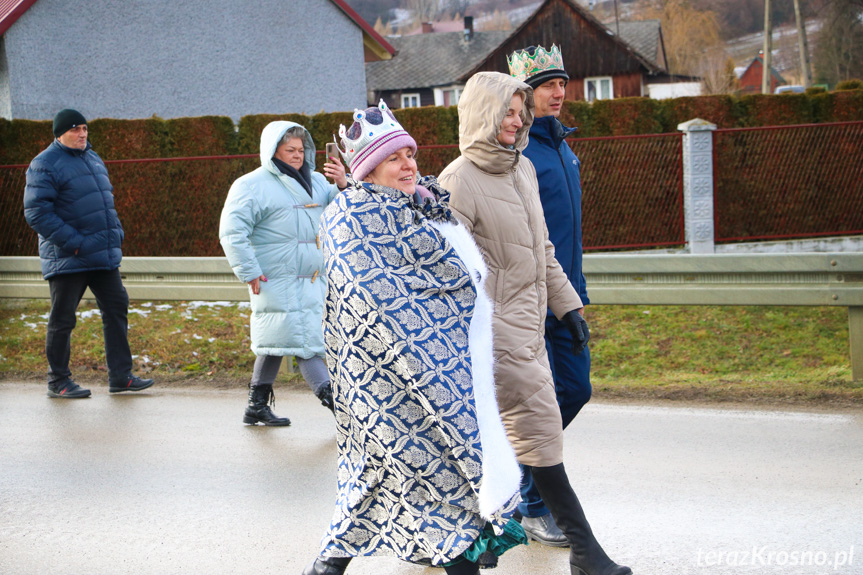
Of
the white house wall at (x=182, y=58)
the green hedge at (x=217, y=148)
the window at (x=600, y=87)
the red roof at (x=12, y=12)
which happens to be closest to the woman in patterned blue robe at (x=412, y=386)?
the green hedge at (x=217, y=148)

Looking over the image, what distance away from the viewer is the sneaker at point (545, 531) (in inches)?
166

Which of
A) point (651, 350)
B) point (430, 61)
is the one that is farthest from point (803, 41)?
point (430, 61)

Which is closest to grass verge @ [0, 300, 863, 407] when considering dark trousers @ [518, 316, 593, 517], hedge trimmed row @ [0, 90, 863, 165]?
dark trousers @ [518, 316, 593, 517]

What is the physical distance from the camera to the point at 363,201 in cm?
317

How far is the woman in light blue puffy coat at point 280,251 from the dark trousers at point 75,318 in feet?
5.54

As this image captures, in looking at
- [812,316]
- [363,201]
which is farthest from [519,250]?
[812,316]

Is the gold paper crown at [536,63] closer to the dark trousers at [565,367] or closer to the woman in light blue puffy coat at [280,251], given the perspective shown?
the dark trousers at [565,367]

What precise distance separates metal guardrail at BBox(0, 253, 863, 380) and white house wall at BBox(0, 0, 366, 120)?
11.0 meters

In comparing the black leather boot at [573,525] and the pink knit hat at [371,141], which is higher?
the pink knit hat at [371,141]

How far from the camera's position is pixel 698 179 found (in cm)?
1288

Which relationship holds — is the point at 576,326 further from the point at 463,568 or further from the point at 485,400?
the point at 463,568

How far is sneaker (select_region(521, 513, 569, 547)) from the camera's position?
13.9 feet

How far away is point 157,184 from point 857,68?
146 ft

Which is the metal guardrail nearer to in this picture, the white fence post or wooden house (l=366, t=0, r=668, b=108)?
the white fence post
